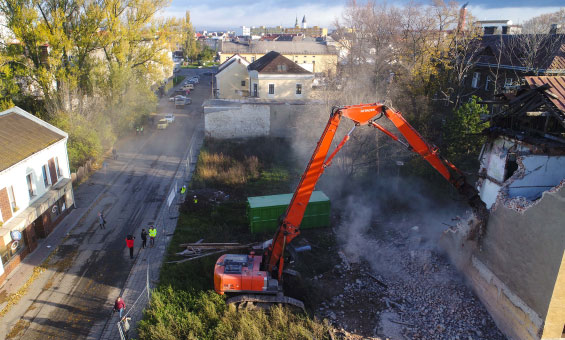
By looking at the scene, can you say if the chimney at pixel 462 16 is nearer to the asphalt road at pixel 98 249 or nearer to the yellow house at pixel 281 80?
the yellow house at pixel 281 80

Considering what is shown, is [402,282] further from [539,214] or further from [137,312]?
[137,312]

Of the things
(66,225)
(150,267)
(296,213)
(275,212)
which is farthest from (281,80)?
(296,213)

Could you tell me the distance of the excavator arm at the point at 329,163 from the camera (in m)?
12.8

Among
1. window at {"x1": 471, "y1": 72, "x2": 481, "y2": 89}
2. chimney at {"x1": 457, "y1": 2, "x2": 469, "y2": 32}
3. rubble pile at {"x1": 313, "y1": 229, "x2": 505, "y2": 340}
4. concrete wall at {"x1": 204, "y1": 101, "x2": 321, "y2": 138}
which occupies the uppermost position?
chimney at {"x1": 457, "y1": 2, "x2": 469, "y2": 32}

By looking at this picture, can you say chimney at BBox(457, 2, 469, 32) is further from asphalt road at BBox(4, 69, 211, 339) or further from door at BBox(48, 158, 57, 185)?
door at BBox(48, 158, 57, 185)

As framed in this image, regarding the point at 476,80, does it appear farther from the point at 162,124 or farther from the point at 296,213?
the point at 162,124

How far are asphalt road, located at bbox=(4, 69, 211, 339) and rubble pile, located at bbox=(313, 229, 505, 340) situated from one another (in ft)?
27.0

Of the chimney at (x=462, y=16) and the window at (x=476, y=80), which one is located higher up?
the chimney at (x=462, y=16)

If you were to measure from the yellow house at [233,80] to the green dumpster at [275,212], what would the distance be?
25.9 meters

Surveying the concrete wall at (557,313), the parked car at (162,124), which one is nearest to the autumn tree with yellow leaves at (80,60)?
the parked car at (162,124)

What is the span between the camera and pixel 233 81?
43.3 metres

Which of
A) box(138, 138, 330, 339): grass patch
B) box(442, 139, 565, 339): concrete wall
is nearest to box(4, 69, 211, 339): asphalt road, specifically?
box(138, 138, 330, 339): grass patch

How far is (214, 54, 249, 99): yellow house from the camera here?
1679 inches

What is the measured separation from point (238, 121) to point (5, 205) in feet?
68.5
